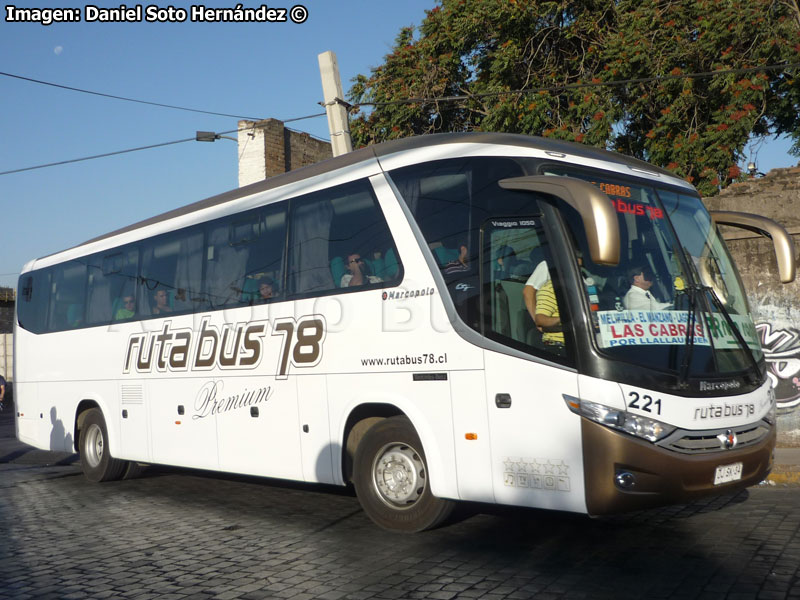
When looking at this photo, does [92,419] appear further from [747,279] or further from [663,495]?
[747,279]

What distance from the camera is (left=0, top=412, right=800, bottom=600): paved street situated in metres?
5.56

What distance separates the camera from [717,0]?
55.0 feet

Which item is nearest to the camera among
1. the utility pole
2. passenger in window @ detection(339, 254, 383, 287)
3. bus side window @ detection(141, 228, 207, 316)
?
passenger in window @ detection(339, 254, 383, 287)

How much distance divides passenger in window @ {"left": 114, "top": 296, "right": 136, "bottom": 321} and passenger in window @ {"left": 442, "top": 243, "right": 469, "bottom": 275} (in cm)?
602

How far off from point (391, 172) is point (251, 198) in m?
2.51

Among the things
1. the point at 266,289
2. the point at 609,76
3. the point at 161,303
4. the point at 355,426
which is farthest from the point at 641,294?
the point at 609,76

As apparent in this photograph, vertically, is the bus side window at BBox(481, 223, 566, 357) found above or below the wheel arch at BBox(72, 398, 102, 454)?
above

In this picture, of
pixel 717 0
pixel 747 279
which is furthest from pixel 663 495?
pixel 717 0

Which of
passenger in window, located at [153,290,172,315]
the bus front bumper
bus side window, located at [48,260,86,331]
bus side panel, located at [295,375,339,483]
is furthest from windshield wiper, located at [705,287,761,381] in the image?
bus side window, located at [48,260,86,331]

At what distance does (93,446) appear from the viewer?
40.9 feet

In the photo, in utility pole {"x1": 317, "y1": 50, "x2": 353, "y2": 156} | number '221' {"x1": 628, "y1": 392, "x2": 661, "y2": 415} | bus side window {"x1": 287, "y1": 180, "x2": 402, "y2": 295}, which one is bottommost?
number '221' {"x1": 628, "y1": 392, "x2": 661, "y2": 415}

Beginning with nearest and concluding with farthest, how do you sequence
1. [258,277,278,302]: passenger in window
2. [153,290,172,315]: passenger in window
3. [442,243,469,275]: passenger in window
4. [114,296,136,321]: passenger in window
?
[442,243,469,275]: passenger in window
[258,277,278,302]: passenger in window
[153,290,172,315]: passenger in window
[114,296,136,321]: passenger in window

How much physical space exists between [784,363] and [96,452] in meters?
10.4

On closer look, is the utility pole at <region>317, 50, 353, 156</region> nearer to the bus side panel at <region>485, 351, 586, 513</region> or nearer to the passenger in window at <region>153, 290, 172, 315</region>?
the passenger in window at <region>153, 290, 172, 315</region>
